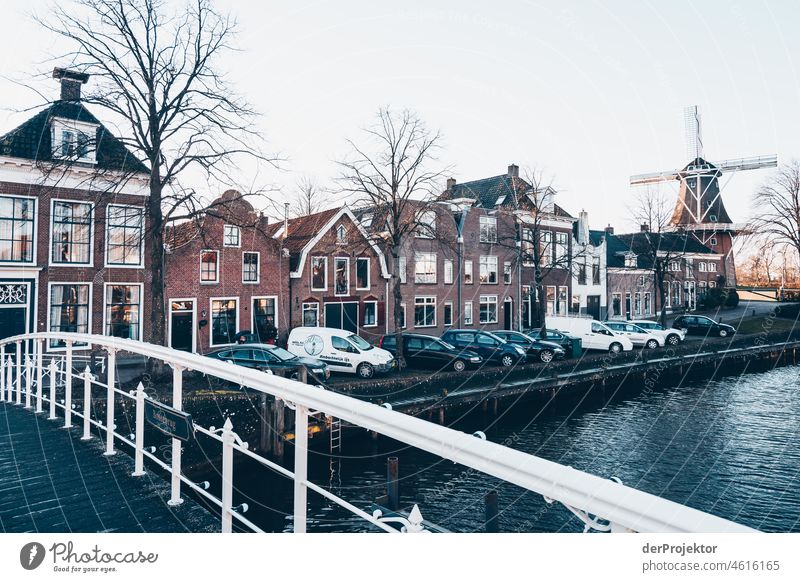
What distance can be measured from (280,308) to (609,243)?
28.2 metres

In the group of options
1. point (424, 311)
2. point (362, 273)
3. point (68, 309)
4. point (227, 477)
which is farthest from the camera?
point (424, 311)

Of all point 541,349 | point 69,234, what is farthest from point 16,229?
point 541,349

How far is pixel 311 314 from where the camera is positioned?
24188mm

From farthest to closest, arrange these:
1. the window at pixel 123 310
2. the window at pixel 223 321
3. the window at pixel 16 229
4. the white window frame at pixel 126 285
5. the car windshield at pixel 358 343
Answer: the window at pixel 223 321
the window at pixel 123 310
the white window frame at pixel 126 285
the car windshield at pixel 358 343
the window at pixel 16 229

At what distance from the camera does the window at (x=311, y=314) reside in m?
23.9

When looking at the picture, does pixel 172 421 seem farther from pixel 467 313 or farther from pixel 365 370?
pixel 467 313

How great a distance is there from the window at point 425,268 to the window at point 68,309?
1580cm

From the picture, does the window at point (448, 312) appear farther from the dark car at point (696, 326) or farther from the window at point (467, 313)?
the dark car at point (696, 326)

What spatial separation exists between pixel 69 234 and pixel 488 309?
72.0 ft

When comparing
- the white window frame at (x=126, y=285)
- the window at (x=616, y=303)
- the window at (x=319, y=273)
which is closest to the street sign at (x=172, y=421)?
the white window frame at (x=126, y=285)

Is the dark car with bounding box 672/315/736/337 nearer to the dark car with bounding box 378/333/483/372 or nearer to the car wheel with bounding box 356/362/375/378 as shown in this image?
the dark car with bounding box 378/333/483/372

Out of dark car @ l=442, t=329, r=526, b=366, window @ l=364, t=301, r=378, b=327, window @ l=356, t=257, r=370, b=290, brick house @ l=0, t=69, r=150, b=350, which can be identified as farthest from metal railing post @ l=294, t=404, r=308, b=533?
window @ l=364, t=301, r=378, b=327

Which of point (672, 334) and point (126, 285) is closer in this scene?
point (126, 285)
